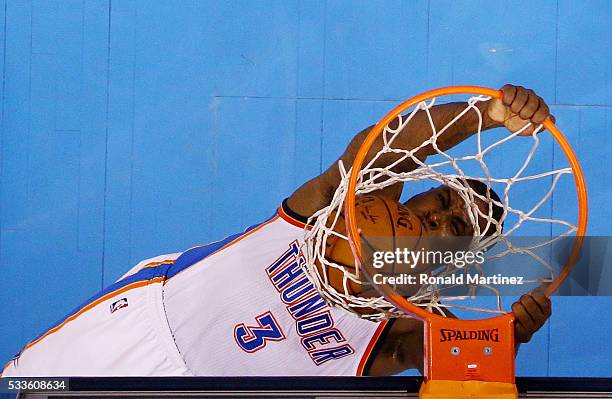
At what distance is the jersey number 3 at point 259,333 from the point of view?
212 cm

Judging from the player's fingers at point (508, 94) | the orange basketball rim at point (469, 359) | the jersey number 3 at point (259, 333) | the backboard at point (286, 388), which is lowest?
the jersey number 3 at point (259, 333)

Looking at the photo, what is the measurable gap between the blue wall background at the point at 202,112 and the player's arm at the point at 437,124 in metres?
0.79

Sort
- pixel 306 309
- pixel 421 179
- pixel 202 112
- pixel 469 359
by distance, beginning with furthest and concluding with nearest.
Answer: pixel 202 112 → pixel 306 309 → pixel 421 179 → pixel 469 359

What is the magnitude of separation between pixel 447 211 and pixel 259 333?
605 millimetres

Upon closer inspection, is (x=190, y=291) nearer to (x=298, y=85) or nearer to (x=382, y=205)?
(x=382, y=205)

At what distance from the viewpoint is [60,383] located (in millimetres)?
1444

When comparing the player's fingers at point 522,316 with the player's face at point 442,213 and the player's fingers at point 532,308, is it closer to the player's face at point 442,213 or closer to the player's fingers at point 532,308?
the player's fingers at point 532,308

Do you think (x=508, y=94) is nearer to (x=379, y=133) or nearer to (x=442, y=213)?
(x=379, y=133)

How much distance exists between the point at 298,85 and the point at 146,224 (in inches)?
29.5

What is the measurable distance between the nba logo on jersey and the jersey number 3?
347 mm

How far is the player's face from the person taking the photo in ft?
6.14

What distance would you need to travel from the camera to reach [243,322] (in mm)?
2148

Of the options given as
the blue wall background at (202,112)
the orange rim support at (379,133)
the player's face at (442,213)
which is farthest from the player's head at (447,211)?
the blue wall background at (202,112)

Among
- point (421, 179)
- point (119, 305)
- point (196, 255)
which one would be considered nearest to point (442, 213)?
point (421, 179)
